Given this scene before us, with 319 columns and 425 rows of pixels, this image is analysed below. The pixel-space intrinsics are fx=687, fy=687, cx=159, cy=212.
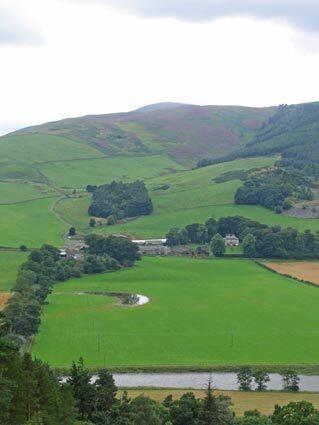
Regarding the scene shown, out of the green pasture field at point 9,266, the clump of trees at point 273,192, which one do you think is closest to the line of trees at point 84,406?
the green pasture field at point 9,266

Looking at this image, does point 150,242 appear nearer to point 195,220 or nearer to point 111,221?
point 195,220

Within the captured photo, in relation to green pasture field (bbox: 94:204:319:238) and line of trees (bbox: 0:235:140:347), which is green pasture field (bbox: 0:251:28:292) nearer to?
line of trees (bbox: 0:235:140:347)

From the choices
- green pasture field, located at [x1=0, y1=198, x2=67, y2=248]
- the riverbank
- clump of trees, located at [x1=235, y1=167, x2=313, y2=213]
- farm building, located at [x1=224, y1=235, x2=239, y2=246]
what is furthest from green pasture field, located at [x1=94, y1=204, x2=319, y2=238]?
the riverbank

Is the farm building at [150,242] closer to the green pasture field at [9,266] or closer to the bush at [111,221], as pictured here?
the bush at [111,221]

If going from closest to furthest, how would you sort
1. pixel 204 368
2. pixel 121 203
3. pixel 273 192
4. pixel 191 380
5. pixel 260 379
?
pixel 260 379 → pixel 191 380 → pixel 204 368 → pixel 273 192 → pixel 121 203

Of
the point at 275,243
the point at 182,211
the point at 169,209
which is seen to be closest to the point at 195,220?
the point at 182,211

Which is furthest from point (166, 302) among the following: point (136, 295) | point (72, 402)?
point (72, 402)
